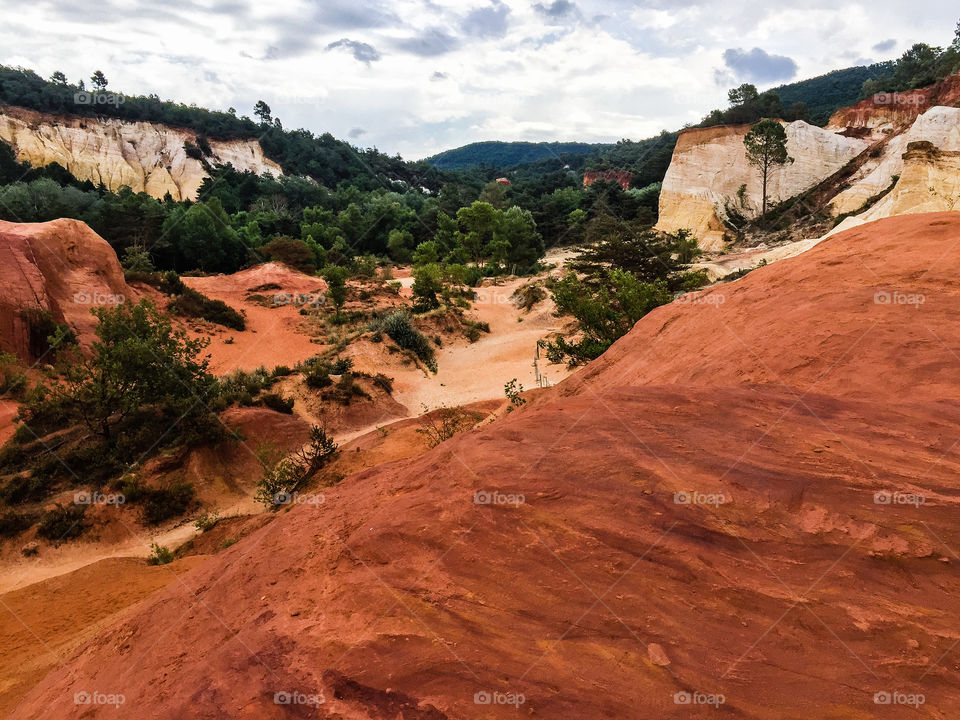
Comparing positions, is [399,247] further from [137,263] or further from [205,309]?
[205,309]

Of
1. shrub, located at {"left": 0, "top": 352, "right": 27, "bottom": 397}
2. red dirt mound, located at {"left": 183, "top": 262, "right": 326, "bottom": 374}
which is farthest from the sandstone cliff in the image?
shrub, located at {"left": 0, "top": 352, "right": 27, "bottom": 397}

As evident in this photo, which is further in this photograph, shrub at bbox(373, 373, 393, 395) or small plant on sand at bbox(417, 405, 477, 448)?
shrub at bbox(373, 373, 393, 395)

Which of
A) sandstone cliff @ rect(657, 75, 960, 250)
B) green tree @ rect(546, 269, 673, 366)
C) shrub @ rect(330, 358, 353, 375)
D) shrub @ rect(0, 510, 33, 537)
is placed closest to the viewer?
shrub @ rect(0, 510, 33, 537)

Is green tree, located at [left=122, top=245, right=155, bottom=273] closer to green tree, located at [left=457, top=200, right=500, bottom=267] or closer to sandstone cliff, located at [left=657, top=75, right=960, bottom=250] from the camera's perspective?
green tree, located at [left=457, top=200, right=500, bottom=267]

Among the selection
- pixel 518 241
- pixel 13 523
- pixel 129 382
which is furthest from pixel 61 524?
pixel 518 241

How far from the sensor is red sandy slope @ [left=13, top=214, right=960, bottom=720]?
312 centimetres

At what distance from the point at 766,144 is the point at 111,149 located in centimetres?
7103

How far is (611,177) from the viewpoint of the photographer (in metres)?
84.6

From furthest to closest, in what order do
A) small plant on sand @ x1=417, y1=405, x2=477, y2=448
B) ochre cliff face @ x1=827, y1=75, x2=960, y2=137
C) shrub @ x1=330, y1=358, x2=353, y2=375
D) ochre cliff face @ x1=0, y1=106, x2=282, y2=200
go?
ochre cliff face @ x1=0, y1=106, x2=282, y2=200
ochre cliff face @ x1=827, y1=75, x2=960, y2=137
shrub @ x1=330, y1=358, x2=353, y2=375
small plant on sand @ x1=417, y1=405, x2=477, y2=448

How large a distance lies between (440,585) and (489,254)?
146 ft

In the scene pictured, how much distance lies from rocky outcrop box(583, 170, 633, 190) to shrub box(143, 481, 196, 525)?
2849 inches

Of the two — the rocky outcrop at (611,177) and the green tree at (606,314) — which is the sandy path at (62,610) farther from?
the rocky outcrop at (611,177)

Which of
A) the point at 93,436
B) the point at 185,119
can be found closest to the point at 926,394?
the point at 93,436

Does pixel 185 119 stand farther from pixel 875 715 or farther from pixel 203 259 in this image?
pixel 875 715
